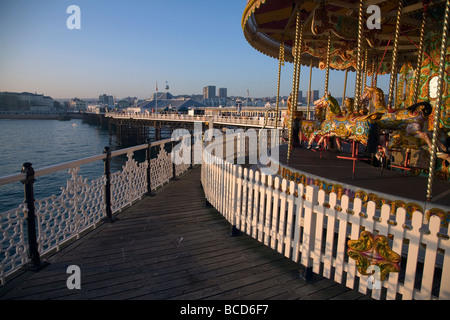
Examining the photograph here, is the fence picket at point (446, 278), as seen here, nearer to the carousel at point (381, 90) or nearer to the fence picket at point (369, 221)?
the fence picket at point (369, 221)

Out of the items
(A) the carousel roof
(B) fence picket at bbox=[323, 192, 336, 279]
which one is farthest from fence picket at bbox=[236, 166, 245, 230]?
(A) the carousel roof

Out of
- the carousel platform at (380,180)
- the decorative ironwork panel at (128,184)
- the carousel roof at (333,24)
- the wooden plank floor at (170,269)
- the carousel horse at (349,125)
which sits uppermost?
the carousel roof at (333,24)

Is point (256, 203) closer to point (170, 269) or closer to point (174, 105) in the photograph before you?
point (170, 269)

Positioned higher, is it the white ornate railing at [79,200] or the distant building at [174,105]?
the distant building at [174,105]

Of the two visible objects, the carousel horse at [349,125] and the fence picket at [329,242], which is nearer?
the fence picket at [329,242]

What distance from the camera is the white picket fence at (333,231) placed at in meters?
2.95

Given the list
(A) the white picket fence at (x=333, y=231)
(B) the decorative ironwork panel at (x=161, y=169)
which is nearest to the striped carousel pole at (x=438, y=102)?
(A) the white picket fence at (x=333, y=231)

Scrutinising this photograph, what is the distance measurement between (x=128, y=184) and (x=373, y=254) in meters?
5.54

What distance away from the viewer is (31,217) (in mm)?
3977

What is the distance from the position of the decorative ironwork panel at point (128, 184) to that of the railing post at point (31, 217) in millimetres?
2275

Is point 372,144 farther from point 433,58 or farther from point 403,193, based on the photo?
point 433,58

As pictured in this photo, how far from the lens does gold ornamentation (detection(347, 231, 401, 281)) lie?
10.5 ft

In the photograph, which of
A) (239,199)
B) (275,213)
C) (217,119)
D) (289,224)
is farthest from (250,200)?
(217,119)
